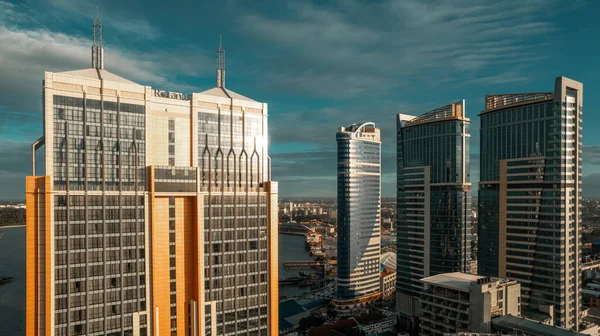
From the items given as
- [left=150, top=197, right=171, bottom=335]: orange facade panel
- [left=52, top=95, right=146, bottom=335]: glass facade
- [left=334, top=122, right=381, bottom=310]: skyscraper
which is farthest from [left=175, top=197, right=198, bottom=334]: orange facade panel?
[left=334, top=122, right=381, bottom=310]: skyscraper

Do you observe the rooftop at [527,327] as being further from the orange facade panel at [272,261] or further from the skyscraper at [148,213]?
the skyscraper at [148,213]

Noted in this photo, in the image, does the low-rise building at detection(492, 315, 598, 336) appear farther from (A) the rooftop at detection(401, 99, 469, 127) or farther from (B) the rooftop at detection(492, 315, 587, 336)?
(A) the rooftop at detection(401, 99, 469, 127)

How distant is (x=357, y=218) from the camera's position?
120000 mm

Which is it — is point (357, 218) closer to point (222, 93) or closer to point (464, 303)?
point (464, 303)

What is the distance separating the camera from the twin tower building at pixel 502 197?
236 feet

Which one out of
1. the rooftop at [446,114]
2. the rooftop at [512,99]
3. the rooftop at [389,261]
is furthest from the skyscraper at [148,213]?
the rooftop at [389,261]

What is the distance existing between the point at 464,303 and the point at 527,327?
8316 mm

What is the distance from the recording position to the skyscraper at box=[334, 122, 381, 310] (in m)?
118

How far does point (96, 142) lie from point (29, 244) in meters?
11.1

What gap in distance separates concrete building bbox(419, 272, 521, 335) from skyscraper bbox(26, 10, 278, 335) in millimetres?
27653

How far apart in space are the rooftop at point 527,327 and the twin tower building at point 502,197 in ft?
75.7

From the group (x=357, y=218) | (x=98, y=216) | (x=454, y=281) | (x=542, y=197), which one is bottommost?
(x=454, y=281)

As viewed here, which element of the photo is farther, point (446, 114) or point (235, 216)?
point (446, 114)

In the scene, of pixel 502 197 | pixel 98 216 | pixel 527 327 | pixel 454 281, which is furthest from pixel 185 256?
pixel 502 197
